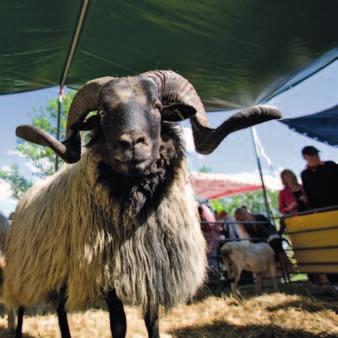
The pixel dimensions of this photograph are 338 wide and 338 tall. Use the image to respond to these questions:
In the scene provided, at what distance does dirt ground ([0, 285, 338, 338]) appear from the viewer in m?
3.51

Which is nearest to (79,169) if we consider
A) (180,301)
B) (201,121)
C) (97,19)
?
(201,121)

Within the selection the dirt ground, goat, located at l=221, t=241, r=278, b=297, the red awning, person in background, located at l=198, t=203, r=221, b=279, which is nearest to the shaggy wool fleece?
the dirt ground

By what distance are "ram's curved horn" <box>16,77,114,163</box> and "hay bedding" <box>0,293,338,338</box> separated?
1720 mm

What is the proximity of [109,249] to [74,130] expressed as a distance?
1061mm

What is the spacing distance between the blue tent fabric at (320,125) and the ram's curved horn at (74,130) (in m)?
3.58

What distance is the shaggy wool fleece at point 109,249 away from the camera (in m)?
2.54

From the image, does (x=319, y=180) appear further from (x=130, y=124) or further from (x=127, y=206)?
(x=130, y=124)

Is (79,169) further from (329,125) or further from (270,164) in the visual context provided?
(270,164)

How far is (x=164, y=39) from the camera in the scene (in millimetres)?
5559

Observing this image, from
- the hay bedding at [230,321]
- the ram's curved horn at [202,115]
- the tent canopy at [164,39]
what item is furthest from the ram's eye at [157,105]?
the tent canopy at [164,39]

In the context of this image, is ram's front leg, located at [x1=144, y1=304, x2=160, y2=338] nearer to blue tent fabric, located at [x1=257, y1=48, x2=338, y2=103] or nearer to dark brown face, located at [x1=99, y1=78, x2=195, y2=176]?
dark brown face, located at [x1=99, y1=78, x2=195, y2=176]

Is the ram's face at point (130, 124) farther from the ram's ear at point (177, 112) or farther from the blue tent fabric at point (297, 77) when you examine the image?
the blue tent fabric at point (297, 77)

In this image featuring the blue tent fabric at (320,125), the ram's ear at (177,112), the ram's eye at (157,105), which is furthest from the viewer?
the blue tent fabric at (320,125)

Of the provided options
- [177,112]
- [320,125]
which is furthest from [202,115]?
[320,125]
